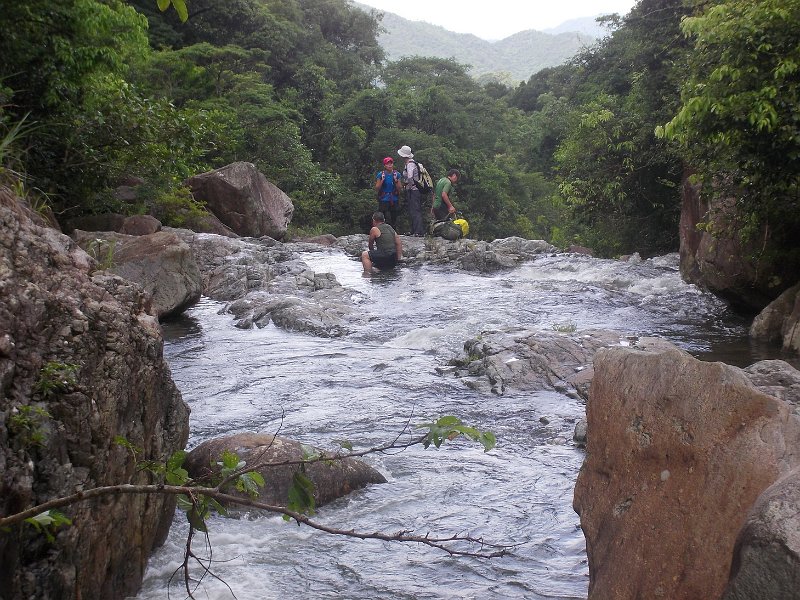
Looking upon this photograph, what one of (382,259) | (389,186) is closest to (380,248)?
(382,259)

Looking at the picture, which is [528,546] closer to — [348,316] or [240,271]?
[348,316]

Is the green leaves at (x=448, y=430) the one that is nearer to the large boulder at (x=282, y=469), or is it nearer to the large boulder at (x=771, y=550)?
the large boulder at (x=771, y=550)

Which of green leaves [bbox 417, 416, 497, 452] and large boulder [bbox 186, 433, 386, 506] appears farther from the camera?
large boulder [bbox 186, 433, 386, 506]

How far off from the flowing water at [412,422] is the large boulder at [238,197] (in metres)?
6.41

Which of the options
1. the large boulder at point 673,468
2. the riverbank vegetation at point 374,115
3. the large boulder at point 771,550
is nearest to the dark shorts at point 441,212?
the riverbank vegetation at point 374,115

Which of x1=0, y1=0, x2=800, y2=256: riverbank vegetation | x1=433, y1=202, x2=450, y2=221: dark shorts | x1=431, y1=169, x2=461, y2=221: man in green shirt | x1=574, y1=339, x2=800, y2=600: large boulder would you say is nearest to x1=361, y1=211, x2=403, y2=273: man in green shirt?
x1=431, y1=169, x2=461, y2=221: man in green shirt

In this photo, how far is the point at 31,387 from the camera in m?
3.18

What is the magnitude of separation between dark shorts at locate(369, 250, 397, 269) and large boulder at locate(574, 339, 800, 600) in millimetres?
11735

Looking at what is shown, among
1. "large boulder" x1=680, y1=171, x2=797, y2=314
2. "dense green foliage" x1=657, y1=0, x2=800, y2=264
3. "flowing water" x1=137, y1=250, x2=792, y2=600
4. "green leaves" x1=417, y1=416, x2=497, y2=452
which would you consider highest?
"dense green foliage" x1=657, y1=0, x2=800, y2=264

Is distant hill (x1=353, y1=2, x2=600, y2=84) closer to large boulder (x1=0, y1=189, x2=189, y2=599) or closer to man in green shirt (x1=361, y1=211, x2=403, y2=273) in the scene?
man in green shirt (x1=361, y1=211, x2=403, y2=273)

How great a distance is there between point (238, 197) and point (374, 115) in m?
9.00

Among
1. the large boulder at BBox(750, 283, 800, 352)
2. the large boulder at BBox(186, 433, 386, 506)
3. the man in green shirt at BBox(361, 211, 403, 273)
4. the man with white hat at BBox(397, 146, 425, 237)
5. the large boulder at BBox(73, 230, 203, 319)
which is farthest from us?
the man with white hat at BBox(397, 146, 425, 237)

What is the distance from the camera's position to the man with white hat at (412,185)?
59.0 feet

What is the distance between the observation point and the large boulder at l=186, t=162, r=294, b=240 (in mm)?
18391
